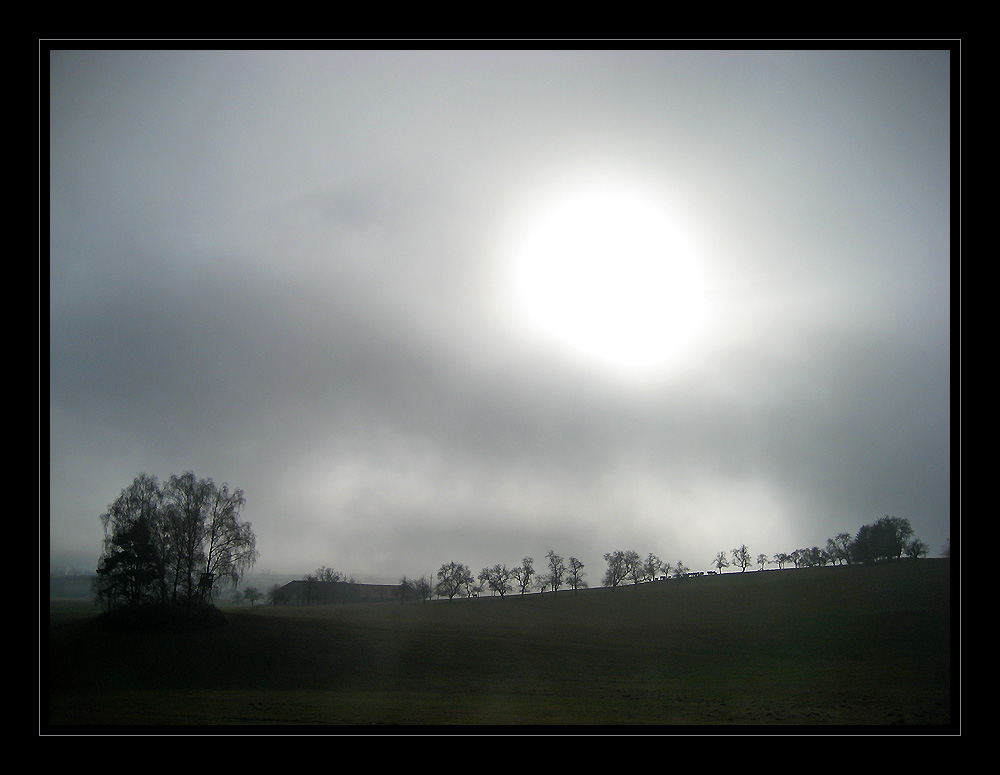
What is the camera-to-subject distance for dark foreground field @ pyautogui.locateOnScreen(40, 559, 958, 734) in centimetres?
1288

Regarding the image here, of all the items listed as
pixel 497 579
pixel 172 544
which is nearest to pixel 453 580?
pixel 497 579

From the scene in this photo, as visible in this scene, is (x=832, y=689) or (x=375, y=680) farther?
(x=375, y=680)

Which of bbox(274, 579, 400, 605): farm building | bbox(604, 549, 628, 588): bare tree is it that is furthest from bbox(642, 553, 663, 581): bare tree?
bbox(274, 579, 400, 605): farm building

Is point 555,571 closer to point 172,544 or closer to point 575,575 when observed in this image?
point 575,575

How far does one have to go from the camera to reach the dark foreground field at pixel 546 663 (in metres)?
12.9

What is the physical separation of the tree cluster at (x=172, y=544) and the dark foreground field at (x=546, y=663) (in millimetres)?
1120

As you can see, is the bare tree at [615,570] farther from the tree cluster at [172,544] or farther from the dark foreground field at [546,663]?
the tree cluster at [172,544]

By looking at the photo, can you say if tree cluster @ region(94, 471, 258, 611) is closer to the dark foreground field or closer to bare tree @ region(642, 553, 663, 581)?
the dark foreground field

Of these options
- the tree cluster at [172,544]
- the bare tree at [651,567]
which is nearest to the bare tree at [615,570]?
the bare tree at [651,567]
